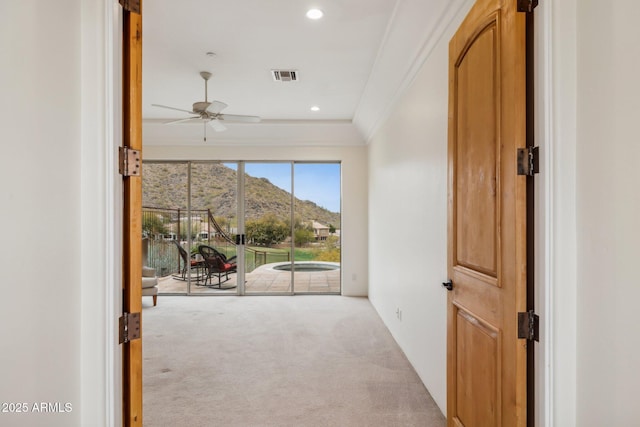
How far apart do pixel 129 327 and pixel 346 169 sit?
536 cm

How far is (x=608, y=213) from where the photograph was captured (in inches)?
45.8

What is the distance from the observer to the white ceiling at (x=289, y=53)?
2.72 meters

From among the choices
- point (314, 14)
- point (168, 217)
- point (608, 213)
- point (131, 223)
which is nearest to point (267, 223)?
point (168, 217)

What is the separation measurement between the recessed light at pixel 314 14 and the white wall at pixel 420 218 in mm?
884


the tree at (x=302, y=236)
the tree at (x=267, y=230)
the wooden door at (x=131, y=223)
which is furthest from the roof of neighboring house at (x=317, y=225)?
the wooden door at (x=131, y=223)

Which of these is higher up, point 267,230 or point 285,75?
point 285,75

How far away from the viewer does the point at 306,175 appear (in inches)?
262

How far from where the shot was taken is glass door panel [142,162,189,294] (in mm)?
6582

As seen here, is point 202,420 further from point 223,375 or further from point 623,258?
point 623,258

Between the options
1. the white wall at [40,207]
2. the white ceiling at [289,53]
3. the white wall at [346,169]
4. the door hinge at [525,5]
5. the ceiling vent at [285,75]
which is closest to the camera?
the white wall at [40,207]

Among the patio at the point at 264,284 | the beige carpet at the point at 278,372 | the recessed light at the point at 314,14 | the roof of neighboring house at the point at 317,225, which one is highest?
the recessed light at the point at 314,14

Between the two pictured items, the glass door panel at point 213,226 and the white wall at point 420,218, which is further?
the glass door panel at point 213,226

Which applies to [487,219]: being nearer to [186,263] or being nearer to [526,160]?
[526,160]

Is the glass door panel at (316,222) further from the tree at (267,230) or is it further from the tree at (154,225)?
the tree at (154,225)
